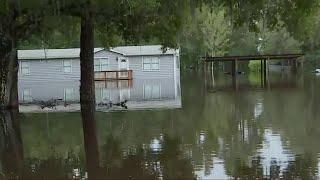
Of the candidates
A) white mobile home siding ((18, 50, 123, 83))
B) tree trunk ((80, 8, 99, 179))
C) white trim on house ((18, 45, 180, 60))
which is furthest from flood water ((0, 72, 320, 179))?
white mobile home siding ((18, 50, 123, 83))

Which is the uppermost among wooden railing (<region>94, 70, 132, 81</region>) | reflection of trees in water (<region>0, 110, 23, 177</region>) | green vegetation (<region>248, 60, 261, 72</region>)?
green vegetation (<region>248, 60, 261, 72</region>)

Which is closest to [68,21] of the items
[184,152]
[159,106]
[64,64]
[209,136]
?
[159,106]

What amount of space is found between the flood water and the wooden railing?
28127 mm

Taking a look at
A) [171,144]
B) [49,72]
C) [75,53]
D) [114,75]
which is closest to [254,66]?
[114,75]

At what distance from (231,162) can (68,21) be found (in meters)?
12.2

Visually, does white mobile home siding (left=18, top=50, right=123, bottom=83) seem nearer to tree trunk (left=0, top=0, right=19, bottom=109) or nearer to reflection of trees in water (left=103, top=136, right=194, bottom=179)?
tree trunk (left=0, top=0, right=19, bottom=109)

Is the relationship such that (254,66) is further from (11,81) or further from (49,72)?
(11,81)

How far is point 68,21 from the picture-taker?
21.5 m

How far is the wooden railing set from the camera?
166ft

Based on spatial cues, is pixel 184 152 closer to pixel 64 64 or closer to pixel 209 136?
pixel 209 136

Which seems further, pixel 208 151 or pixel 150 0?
pixel 150 0

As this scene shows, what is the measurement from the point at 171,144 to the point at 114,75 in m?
37.7

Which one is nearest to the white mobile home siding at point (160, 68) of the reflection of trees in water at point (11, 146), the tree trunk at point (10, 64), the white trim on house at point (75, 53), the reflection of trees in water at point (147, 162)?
the white trim on house at point (75, 53)

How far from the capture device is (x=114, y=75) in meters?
51.1
